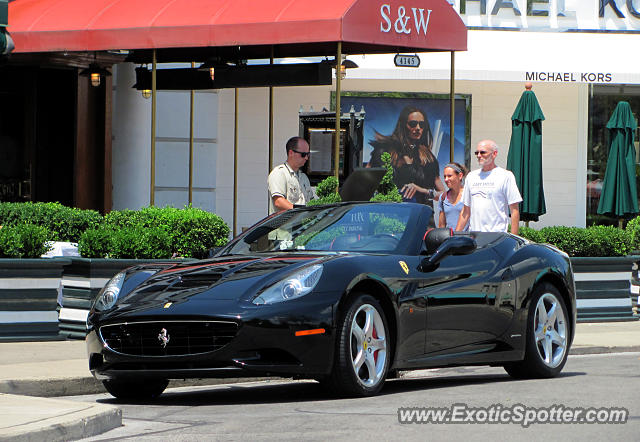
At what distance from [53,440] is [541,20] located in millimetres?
18212

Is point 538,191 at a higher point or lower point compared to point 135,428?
higher

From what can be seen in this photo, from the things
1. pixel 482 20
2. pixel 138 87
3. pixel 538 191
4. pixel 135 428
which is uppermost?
pixel 482 20

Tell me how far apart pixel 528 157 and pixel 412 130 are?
404cm

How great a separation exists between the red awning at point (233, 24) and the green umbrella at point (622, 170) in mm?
4761

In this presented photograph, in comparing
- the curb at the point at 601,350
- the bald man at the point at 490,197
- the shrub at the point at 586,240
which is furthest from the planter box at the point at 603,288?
the bald man at the point at 490,197

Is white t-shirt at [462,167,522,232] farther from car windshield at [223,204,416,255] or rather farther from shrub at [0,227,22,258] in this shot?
shrub at [0,227,22,258]

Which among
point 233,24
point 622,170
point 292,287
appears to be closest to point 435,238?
point 292,287

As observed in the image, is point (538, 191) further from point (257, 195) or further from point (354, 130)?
point (257, 195)

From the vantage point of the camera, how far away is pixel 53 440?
6695 millimetres

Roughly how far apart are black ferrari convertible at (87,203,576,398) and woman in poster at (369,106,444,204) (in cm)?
1310

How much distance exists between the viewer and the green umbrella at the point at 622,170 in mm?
19953

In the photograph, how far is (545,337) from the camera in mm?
9883

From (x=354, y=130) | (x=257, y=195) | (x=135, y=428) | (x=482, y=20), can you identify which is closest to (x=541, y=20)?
(x=482, y=20)

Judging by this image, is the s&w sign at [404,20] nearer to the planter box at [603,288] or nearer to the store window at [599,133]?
the planter box at [603,288]
